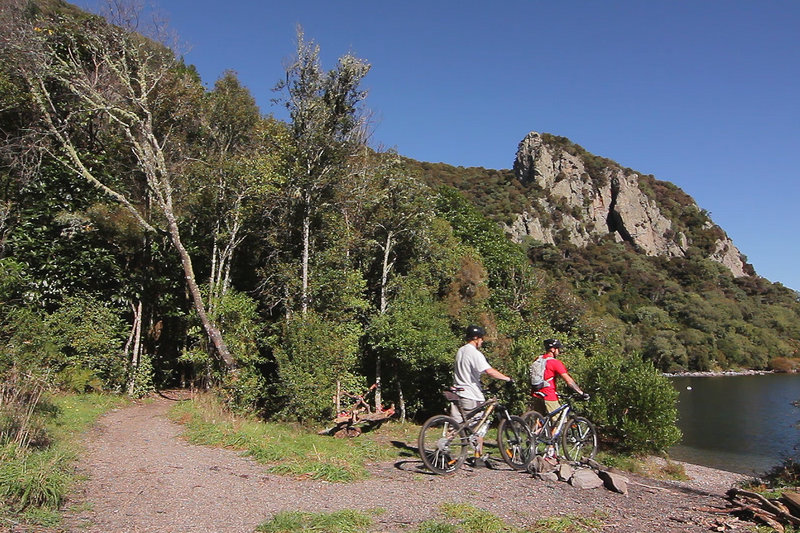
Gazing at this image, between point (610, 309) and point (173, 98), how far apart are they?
244ft

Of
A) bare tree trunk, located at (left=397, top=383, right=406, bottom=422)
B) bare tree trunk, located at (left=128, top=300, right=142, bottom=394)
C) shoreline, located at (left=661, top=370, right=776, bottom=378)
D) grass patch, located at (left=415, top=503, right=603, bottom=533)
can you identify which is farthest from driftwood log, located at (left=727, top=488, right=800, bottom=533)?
shoreline, located at (left=661, top=370, right=776, bottom=378)

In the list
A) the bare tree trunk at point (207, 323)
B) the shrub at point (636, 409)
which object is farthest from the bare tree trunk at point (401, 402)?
the shrub at point (636, 409)

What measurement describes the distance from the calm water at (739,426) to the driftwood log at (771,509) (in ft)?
38.1

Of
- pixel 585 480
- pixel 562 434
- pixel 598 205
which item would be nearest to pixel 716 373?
pixel 598 205

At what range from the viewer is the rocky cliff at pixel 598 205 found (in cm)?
12344

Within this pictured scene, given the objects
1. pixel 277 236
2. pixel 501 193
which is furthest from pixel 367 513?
pixel 501 193

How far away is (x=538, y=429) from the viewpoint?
719cm

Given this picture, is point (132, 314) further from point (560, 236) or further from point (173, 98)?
point (560, 236)

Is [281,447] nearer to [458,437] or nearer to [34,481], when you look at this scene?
[458,437]

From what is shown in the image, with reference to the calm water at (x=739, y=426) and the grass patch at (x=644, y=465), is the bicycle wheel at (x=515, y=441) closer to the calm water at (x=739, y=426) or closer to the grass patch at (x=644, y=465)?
the grass patch at (x=644, y=465)

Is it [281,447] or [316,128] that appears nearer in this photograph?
[281,447]

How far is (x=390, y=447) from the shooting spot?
29.0 ft

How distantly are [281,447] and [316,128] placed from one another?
9.03 meters

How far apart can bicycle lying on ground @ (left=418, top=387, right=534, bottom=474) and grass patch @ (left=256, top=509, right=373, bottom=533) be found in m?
1.97
